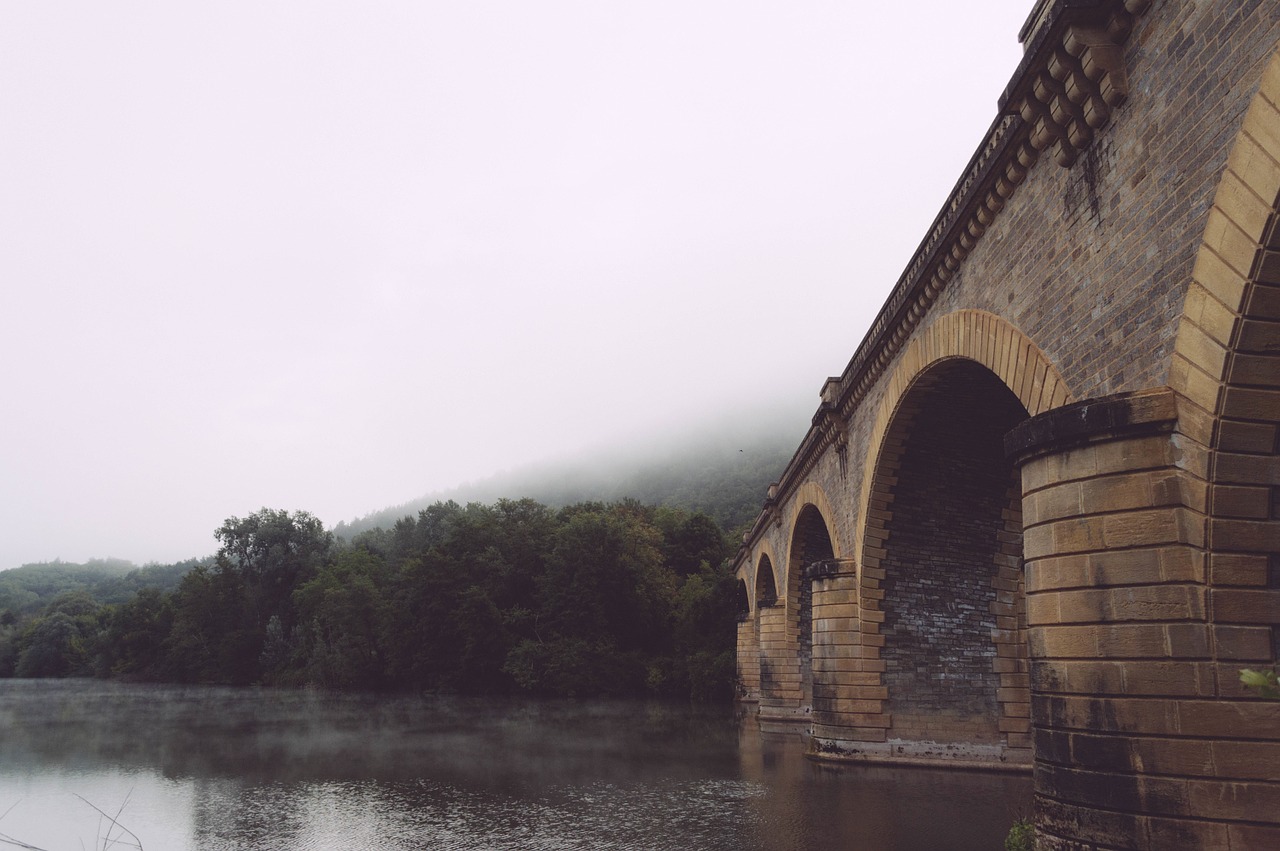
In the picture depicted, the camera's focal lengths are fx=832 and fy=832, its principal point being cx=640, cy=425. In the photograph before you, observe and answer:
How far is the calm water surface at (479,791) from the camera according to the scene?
11484 millimetres

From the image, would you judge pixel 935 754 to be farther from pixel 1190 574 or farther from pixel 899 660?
pixel 1190 574

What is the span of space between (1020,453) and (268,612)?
73.5 m

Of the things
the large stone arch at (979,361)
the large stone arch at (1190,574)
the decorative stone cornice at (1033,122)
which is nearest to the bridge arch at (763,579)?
the large stone arch at (979,361)

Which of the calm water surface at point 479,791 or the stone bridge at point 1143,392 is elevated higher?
the stone bridge at point 1143,392

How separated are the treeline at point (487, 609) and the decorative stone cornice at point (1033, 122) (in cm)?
3382

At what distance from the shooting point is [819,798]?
13805 millimetres

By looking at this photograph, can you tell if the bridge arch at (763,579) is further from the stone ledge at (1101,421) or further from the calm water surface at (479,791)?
the stone ledge at (1101,421)

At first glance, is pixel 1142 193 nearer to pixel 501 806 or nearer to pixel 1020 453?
pixel 1020 453

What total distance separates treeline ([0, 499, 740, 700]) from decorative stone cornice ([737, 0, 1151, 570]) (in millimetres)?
33818

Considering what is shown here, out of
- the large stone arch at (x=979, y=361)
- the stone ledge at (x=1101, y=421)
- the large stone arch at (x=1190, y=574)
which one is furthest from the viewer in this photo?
the large stone arch at (x=979, y=361)

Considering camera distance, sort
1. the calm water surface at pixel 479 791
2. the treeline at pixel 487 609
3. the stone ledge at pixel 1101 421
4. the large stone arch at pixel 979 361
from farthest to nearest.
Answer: the treeline at pixel 487 609
the calm water surface at pixel 479 791
the large stone arch at pixel 979 361
the stone ledge at pixel 1101 421

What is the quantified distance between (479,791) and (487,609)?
35.7 meters

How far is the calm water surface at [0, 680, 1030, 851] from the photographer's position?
11.5 metres

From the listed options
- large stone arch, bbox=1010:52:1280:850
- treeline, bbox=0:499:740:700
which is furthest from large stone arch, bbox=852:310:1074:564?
treeline, bbox=0:499:740:700
